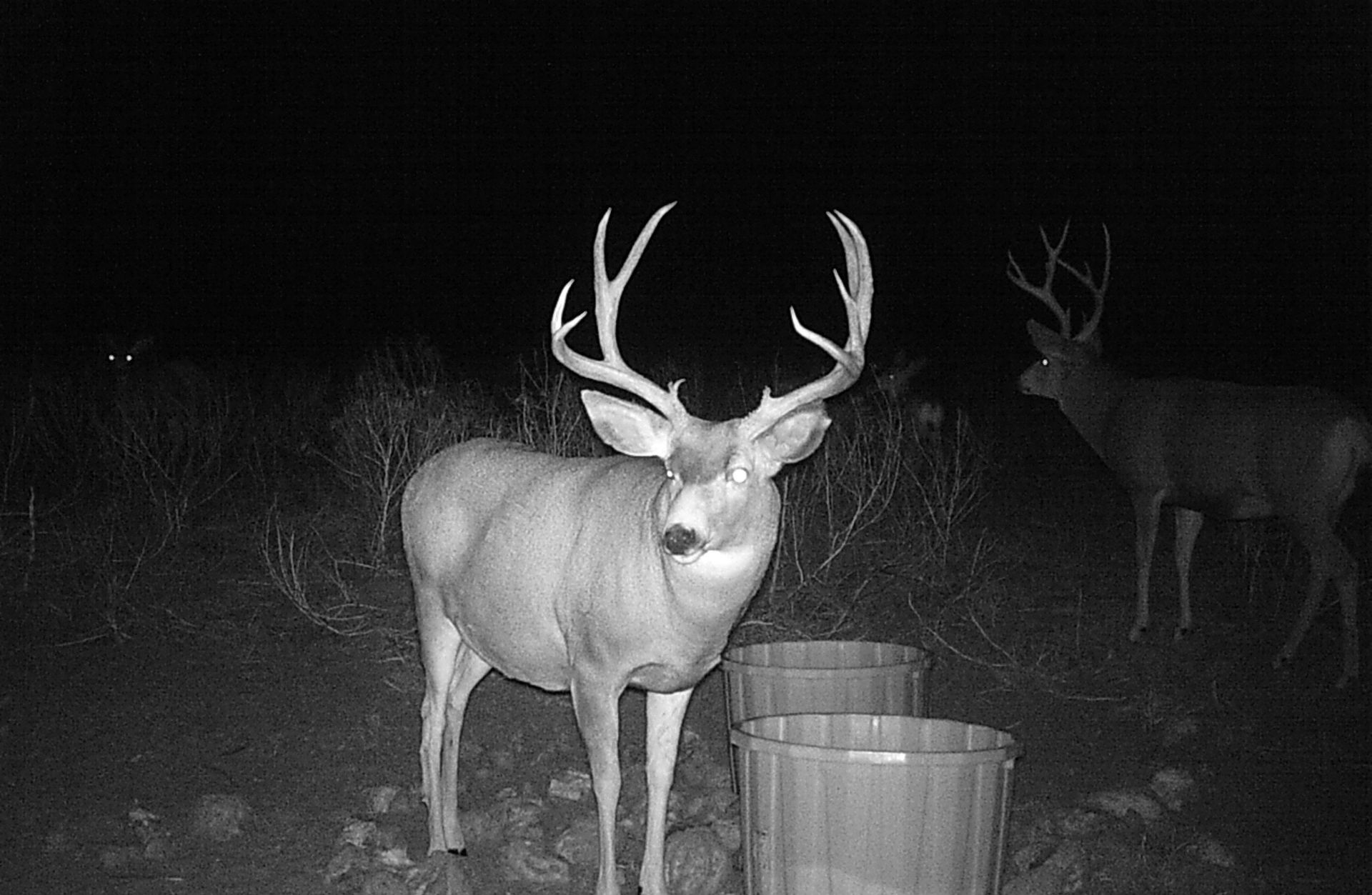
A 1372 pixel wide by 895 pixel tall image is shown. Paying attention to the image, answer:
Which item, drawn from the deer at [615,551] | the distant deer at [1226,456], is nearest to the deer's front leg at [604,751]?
the deer at [615,551]

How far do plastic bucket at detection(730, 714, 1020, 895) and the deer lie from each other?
59 centimetres

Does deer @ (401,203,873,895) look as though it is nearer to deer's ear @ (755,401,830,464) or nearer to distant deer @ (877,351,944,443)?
deer's ear @ (755,401,830,464)

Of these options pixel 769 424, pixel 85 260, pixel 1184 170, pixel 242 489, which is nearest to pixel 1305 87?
pixel 1184 170

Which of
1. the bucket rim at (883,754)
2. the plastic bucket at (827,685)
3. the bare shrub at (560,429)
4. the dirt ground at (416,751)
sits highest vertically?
the bare shrub at (560,429)

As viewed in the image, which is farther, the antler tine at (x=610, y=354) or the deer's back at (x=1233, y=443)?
the deer's back at (x=1233, y=443)

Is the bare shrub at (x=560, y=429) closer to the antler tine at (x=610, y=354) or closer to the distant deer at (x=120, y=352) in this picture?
the antler tine at (x=610, y=354)

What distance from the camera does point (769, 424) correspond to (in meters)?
5.14

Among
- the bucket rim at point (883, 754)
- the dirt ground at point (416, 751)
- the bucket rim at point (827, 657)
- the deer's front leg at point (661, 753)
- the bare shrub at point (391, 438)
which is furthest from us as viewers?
the bare shrub at point (391, 438)

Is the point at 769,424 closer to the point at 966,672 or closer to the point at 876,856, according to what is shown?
the point at 876,856

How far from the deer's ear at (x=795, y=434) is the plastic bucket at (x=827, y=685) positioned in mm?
1104

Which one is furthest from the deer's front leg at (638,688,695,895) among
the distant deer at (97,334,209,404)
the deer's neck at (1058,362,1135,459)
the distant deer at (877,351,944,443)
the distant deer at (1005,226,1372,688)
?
the distant deer at (97,334,209,404)

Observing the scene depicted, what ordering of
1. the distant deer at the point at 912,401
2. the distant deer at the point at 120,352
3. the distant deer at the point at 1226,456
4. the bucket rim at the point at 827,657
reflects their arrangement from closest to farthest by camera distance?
the bucket rim at the point at 827,657
the distant deer at the point at 1226,456
the distant deer at the point at 912,401
the distant deer at the point at 120,352

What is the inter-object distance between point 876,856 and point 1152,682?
13.8 ft

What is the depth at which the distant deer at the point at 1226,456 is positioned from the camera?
8883 millimetres
